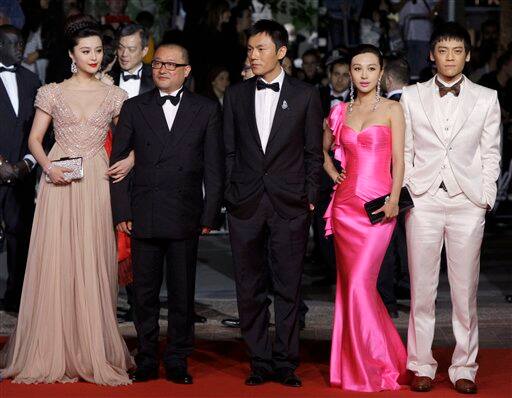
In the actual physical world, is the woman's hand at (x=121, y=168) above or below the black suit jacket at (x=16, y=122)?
below

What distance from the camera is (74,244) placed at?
8.45 m

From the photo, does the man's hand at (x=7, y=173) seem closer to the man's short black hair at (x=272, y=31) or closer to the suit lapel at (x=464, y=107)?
the man's short black hair at (x=272, y=31)

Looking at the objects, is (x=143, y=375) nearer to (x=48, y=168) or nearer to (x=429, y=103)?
(x=48, y=168)

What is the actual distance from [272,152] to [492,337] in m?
2.61

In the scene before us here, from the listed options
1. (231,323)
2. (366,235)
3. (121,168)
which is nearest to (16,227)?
(231,323)

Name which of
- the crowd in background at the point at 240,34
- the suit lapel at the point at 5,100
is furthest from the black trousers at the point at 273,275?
the crowd in background at the point at 240,34

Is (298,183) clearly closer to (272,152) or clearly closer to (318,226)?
(272,152)

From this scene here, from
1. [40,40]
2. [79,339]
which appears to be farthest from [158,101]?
[40,40]

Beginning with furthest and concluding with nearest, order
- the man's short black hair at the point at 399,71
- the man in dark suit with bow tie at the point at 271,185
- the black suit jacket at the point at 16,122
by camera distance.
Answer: the man's short black hair at the point at 399,71
the black suit jacket at the point at 16,122
the man in dark suit with bow tie at the point at 271,185

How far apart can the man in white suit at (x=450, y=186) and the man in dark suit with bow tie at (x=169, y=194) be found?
124 centimetres

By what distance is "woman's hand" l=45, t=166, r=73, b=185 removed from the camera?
329 inches

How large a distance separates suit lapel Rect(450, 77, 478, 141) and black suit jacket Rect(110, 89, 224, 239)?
1463mm

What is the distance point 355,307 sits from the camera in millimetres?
8164

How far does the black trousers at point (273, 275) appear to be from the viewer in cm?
820
